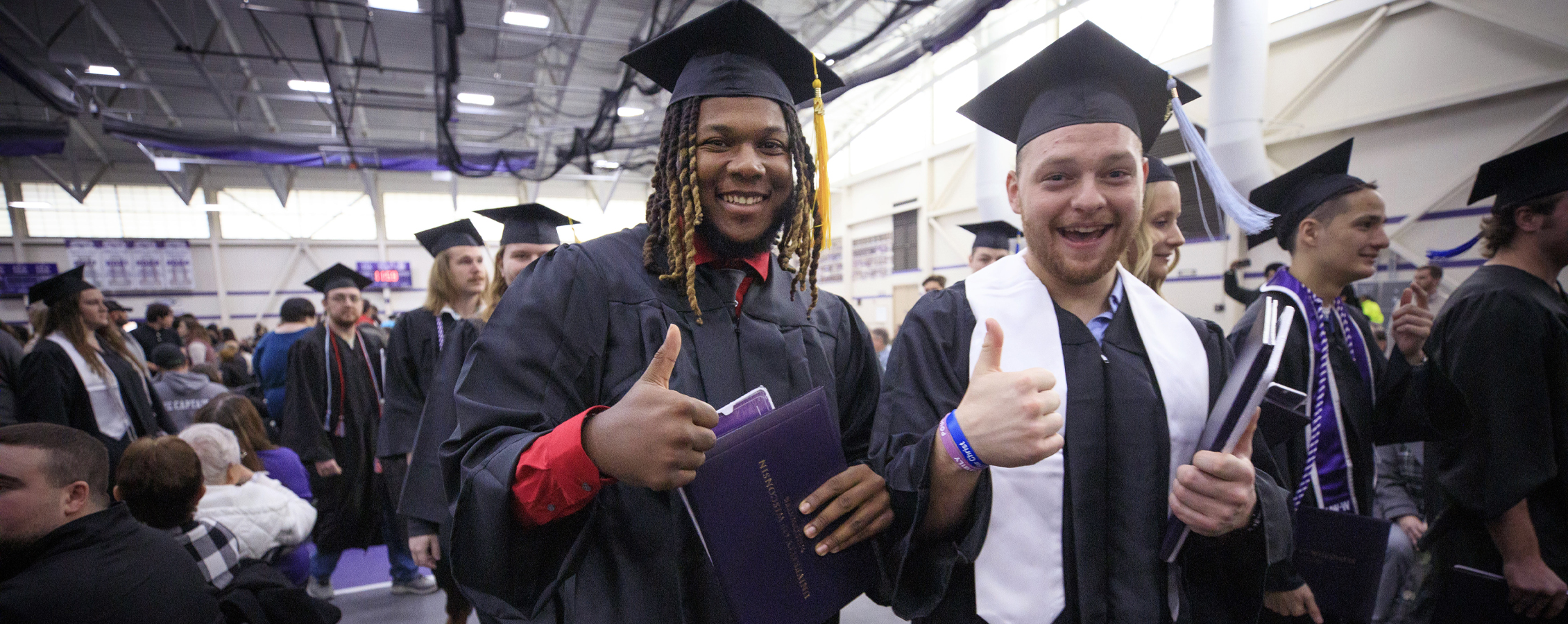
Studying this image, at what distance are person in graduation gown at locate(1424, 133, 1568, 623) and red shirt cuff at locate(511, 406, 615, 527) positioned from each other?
265 cm

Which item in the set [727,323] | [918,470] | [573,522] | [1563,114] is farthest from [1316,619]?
[1563,114]

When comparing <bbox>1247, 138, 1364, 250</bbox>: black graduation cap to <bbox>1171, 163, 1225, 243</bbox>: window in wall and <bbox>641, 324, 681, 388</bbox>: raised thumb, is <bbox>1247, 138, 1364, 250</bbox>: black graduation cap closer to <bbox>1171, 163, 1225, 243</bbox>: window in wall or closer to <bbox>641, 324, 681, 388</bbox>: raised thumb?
<bbox>641, 324, 681, 388</bbox>: raised thumb

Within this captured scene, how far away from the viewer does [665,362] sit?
94 cm

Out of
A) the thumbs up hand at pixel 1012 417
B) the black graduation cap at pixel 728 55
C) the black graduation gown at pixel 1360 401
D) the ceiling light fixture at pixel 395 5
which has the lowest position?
the black graduation gown at pixel 1360 401

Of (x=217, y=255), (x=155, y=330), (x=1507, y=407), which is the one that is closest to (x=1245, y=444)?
(x=1507, y=407)

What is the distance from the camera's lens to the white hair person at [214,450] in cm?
279

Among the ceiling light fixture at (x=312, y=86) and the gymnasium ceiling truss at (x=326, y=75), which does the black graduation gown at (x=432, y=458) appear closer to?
the gymnasium ceiling truss at (x=326, y=75)

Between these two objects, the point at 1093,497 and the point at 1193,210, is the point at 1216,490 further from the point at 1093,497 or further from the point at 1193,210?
→ the point at 1193,210

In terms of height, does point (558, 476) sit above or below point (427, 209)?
below

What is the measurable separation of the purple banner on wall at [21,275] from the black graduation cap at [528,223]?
61.1 ft

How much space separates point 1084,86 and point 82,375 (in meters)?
4.85

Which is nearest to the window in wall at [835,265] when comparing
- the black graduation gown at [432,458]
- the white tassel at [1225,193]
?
the black graduation gown at [432,458]

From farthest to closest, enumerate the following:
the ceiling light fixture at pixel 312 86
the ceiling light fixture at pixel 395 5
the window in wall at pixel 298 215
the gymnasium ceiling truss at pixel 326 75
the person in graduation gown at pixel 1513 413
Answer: the window in wall at pixel 298 215, the ceiling light fixture at pixel 312 86, the gymnasium ceiling truss at pixel 326 75, the ceiling light fixture at pixel 395 5, the person in graduation gown at pixel 1513 413

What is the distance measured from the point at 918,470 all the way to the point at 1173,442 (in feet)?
1.70
